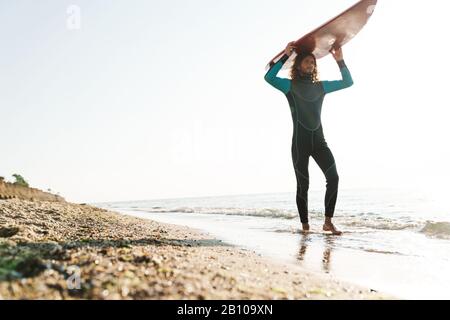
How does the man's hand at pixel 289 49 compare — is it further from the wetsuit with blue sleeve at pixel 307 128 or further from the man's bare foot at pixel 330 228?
the man's bare foot at pixel 330 228

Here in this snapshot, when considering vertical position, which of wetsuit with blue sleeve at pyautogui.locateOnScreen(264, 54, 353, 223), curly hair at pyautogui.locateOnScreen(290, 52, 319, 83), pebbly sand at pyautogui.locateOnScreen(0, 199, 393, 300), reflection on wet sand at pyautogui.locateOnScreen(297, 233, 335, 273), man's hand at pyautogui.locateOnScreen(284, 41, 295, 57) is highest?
man's hand at pyautogui.locateOnScreen(284, 41, 295, 57)

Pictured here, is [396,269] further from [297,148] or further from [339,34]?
[339,34]

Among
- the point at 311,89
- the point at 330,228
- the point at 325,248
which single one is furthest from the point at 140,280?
the point at 330,228

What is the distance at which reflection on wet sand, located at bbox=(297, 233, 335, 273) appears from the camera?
4.39m

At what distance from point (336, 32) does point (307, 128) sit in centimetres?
193

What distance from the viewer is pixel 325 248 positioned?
18.3 feet

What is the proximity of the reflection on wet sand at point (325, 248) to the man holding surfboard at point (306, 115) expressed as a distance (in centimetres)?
58

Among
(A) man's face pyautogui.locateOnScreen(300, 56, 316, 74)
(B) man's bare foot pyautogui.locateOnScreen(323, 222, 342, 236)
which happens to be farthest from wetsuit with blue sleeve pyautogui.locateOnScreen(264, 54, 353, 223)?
(B) man's bare foot pyautogui.locateOnScreen(323, 222, 342, 236)

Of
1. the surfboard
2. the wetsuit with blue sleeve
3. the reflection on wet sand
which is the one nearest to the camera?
the reflection on wet sand

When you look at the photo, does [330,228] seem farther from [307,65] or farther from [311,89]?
[307,65]
